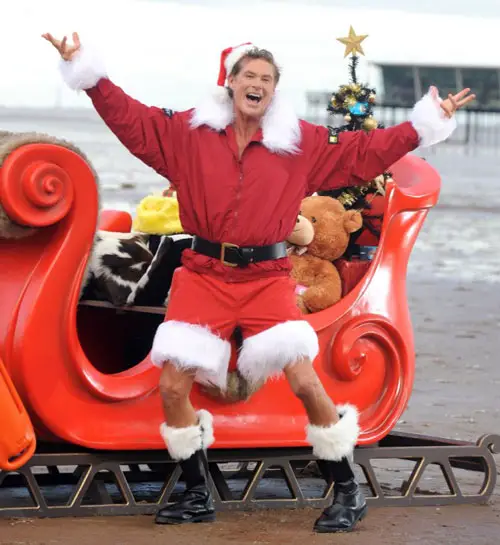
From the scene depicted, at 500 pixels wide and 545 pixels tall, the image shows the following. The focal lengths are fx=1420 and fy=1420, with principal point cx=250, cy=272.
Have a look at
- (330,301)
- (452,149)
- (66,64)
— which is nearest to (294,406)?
(330,301)

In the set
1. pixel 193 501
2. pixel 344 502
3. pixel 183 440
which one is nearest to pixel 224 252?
pixel 183 440

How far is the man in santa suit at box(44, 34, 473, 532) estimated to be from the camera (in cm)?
477

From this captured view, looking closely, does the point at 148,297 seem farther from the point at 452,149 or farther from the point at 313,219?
the point at 452,149

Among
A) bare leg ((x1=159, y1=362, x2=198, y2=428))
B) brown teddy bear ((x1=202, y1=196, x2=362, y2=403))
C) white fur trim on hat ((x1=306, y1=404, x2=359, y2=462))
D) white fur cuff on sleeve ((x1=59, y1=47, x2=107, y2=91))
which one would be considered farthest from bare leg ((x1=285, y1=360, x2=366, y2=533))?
white fur cuff on sleeve ((x1=59, y1=47, x2=107, y2=91))

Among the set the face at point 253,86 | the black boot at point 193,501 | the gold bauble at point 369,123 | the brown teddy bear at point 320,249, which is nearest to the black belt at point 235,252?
the face at point 253,86

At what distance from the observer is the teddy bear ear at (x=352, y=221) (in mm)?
5500

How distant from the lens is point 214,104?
4.86 m

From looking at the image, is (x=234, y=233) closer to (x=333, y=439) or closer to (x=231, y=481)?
(x=333, y=439)

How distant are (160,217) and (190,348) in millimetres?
919

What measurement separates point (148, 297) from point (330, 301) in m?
0.70

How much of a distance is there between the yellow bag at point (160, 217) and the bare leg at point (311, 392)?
0.92 metres

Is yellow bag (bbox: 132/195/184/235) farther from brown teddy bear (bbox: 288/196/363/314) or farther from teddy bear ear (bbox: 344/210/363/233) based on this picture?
teddy bear ear (bbox: 344/210/363/233)

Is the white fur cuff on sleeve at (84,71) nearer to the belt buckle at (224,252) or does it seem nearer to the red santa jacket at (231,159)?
the red santa jacket at (231,159)

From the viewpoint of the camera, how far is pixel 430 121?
487 centimetres
